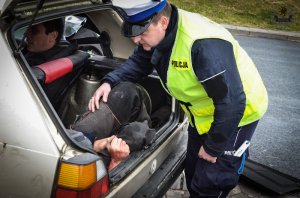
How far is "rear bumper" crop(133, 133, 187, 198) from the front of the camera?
2.43m

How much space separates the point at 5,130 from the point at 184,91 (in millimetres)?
1010

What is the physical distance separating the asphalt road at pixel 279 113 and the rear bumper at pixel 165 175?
1.55 m

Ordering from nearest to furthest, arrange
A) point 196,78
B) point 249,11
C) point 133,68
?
point 196,78 → point 133,68 → point 249,11

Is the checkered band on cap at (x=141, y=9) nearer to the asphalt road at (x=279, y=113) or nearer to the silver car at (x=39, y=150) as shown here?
the silver car at (x=39, y=150)

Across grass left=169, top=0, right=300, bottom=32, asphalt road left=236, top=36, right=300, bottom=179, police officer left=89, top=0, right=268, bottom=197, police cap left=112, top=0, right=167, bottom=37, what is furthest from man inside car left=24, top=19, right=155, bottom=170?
grass left=169, top=0, right=300, bottom=32

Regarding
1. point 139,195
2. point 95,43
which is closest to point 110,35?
point 95,43

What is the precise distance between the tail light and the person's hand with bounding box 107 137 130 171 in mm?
356

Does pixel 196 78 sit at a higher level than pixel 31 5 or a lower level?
lower

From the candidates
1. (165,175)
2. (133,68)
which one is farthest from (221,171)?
(133,68)

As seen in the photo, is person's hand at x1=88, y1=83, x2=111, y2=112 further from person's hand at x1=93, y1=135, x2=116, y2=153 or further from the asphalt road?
the asphalt road

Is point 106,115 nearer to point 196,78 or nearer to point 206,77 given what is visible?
point 196,78

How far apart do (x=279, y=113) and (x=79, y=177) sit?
416cm

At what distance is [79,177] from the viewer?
5.98ft

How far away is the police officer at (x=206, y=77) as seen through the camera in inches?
81.0
